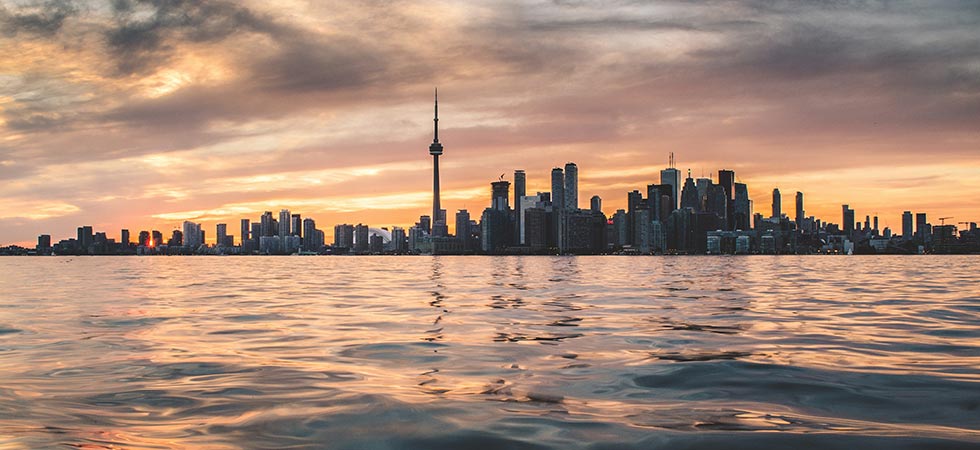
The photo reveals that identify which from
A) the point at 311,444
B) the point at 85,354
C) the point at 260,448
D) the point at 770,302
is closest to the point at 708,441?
the point at 311,444

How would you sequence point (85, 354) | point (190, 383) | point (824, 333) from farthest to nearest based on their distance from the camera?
point (824, 333) → point (85, 354) → point (190, 383)

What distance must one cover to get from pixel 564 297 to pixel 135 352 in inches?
1116

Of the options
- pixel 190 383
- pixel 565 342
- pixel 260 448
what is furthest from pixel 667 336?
pixel 260 448

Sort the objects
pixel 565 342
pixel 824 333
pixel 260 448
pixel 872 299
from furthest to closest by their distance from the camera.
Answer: pixel 872 299 < pixel 824 333 < pixel 565 342 < pixel 260 448

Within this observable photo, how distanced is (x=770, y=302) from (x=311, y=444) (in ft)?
107

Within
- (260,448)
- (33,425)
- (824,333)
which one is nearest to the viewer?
(260,448)

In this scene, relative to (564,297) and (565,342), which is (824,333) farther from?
Result: (564,297)

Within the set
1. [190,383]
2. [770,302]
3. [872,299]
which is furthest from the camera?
[872,299]

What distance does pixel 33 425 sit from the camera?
11258 mm

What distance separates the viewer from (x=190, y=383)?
14.9m

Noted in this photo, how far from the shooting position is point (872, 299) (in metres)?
40.8

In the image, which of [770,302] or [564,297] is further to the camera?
[564,297]

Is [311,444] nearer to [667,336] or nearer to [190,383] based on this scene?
[190,383]

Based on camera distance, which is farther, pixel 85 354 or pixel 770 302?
pixel 770 302
